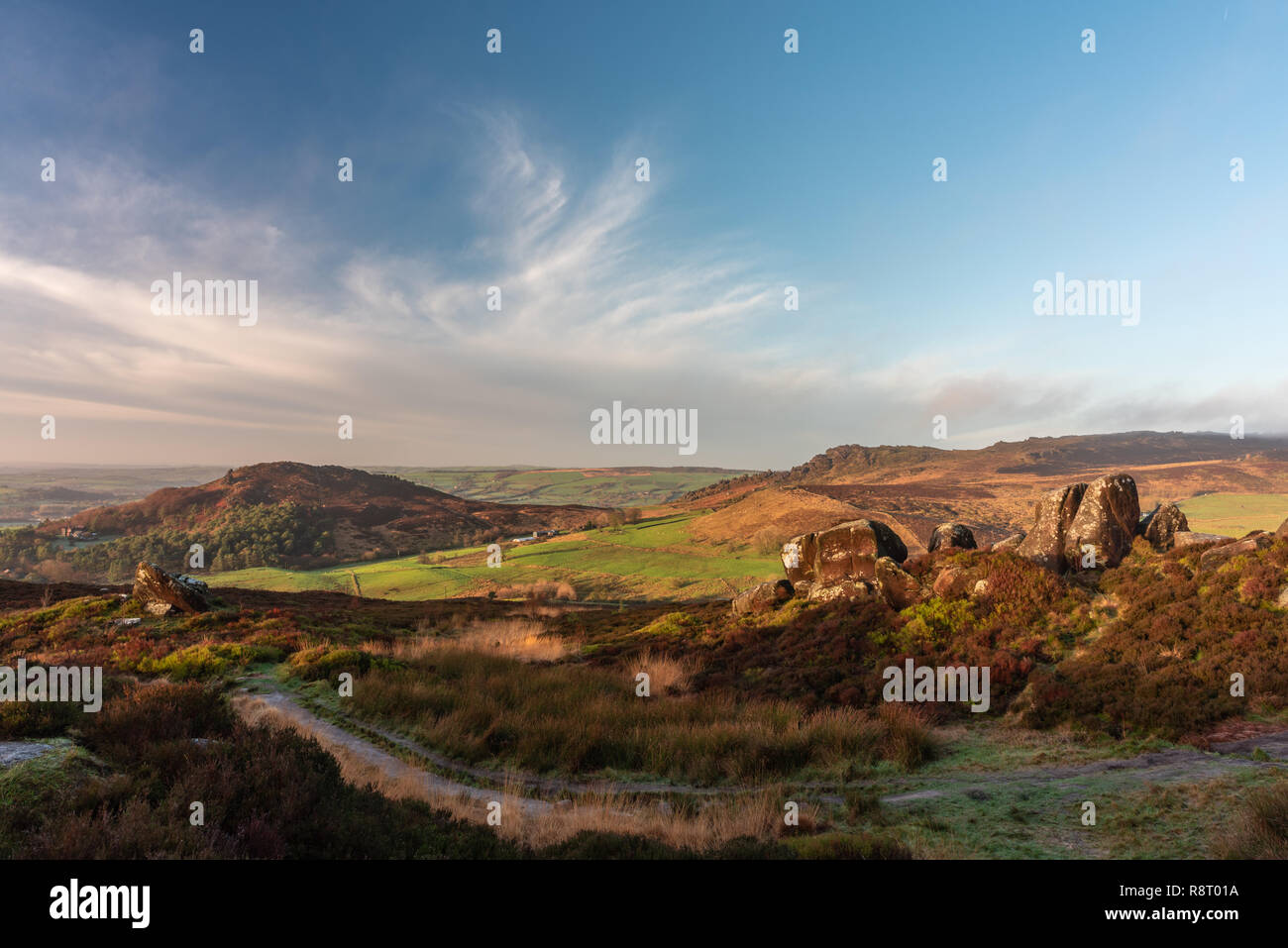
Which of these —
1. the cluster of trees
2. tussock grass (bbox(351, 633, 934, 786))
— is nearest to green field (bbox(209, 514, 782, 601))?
the cluster of trees

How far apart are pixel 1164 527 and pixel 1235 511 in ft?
175

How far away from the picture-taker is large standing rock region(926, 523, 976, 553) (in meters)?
22.0

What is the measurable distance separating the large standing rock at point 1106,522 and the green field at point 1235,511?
25.4m

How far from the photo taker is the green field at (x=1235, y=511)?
3944 cm

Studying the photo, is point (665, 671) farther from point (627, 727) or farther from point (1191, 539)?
point (1191, 539)

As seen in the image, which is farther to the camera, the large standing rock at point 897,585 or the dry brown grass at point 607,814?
the large standing rock at point 897,585

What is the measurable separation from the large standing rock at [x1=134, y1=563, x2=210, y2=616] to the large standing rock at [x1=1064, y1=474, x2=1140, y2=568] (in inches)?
1457

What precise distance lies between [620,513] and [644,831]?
82.3m

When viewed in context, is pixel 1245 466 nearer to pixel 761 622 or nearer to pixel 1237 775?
pixel 761 622

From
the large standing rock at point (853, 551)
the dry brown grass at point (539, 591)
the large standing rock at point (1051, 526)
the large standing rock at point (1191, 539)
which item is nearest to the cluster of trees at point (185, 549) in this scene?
the dry brown grass at point (539, 591)

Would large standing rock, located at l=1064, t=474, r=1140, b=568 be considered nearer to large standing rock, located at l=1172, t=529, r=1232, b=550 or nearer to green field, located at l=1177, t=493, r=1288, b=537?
large standing rock, located at l=1172, t=529, r=1232, b=550

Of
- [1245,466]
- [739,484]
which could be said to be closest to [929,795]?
[739,484]

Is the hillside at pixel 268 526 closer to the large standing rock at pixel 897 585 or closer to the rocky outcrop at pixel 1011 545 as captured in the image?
the large standing rock at pixel 897 585

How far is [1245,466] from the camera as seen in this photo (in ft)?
278
